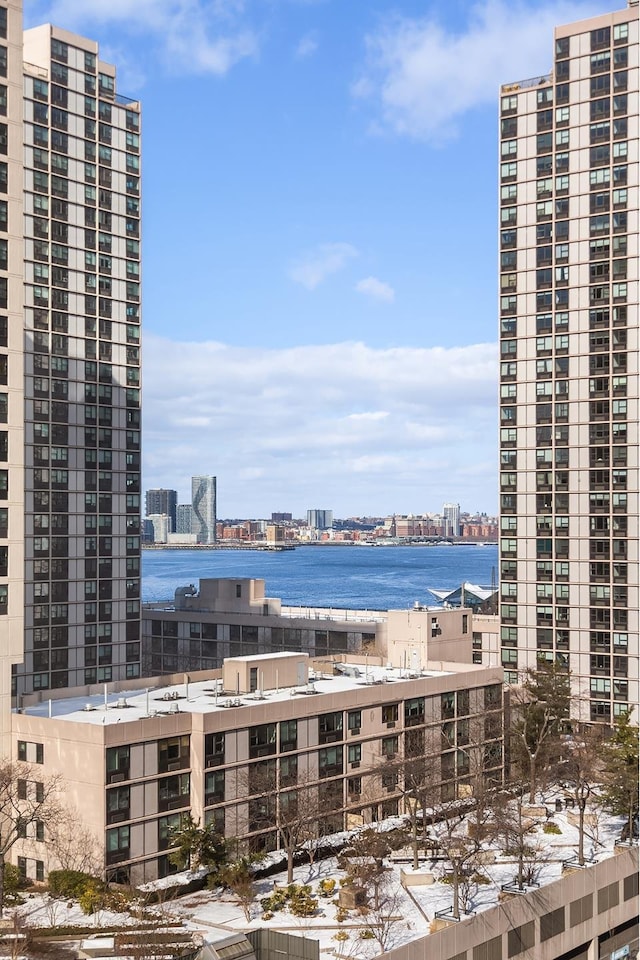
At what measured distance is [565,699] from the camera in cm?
8906

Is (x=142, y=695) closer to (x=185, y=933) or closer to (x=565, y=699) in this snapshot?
(x=185, y=933)

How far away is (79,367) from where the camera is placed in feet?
352

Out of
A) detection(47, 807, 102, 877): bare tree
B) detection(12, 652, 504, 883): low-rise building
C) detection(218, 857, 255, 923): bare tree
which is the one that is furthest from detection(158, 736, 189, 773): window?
detection(218, 857, 255, 923): bare tree

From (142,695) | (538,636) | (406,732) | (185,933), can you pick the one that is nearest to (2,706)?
(142,695)

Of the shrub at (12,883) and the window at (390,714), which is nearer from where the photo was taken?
the shrub at (12,883)

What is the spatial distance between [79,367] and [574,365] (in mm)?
45348

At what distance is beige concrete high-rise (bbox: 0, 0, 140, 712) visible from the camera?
104 m

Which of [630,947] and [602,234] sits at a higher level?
[602,234]

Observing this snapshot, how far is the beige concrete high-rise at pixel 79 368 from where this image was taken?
103625 mm

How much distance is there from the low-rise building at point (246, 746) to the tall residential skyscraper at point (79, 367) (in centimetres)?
2768

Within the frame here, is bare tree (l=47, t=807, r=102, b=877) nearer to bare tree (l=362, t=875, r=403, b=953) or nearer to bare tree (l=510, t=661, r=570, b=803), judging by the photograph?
bare tree (l=362, t=875, r=403, b=953)

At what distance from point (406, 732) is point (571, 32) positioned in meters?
65.4

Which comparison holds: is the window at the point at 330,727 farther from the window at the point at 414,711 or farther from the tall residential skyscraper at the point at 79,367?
the tall residential skyscraper at the point at 79,367

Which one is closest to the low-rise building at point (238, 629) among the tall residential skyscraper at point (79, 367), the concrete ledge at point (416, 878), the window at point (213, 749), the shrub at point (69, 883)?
the tall residential skyscraper at point (79, 367)
